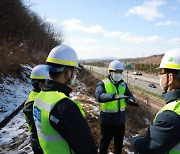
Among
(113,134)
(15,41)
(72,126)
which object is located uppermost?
(15,41)

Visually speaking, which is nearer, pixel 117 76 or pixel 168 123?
pixel 168 123

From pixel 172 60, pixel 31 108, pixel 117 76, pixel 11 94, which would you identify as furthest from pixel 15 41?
pixel 172 60

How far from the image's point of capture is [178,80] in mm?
2520

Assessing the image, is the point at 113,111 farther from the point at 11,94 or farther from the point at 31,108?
the point at 11,94

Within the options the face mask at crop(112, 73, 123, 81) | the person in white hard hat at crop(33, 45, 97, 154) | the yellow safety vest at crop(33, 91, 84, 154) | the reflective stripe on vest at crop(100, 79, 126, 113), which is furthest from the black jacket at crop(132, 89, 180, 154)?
the face mask at crop(112, 73, 123, 81)

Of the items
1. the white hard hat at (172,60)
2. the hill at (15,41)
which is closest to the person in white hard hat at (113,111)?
the white hard hat at (172,60)

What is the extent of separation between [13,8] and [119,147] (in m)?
26.8

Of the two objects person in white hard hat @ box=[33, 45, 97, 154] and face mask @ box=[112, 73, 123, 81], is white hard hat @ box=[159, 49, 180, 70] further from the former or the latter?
face mask @ box=[112, 73, 123, 81]

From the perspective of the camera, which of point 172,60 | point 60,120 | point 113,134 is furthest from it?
point 113,134

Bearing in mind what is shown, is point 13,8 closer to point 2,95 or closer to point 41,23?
point 2,95

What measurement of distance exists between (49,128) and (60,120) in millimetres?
186

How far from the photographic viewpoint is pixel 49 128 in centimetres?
225

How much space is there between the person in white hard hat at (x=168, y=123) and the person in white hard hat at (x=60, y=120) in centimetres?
50

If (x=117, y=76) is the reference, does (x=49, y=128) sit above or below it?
below
